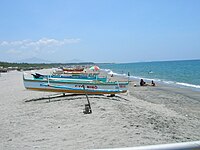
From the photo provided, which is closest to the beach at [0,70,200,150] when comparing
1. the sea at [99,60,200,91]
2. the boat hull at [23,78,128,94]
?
the boat hull at [23,78,128,94]

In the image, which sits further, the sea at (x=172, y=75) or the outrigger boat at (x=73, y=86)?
the sea at (x=172, y=75)

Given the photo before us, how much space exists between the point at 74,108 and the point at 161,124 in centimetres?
384

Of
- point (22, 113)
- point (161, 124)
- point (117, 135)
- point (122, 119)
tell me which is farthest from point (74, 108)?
point (117, 135)

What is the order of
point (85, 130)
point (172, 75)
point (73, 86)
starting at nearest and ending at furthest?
point (85, 130), point (73, 86), point (172, 75)

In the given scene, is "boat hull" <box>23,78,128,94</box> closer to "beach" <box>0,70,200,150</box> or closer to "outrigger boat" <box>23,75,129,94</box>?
"outrigger boat" <box>23,75,129,94</box>

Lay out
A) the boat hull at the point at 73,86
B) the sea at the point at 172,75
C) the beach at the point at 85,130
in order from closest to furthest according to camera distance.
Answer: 1. the beach at the point at 85,130
2. the boat hull at the point at 73,86
3. the sea at the point at 172,75

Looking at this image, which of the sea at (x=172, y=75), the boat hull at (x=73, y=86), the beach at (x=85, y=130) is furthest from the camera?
the sea at (x=172, y=75)

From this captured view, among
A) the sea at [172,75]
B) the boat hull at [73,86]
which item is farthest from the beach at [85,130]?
the sea at [172,75]

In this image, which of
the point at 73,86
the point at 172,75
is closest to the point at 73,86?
the point at 73,86

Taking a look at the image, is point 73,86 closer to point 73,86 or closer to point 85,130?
point 73,86

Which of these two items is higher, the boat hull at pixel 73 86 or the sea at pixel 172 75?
the boat hull at pixel 73 86

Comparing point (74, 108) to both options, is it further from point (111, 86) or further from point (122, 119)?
point (111, 86)

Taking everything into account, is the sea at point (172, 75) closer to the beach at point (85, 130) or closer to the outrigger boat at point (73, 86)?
the outrigger boat at point (73, 86)

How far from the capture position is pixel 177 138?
7.04m
